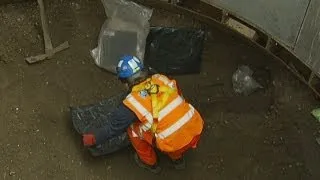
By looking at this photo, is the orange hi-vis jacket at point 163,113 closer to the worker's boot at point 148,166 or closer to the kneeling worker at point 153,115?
the kneeling worker at point 153,115

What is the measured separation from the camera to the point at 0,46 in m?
5.75

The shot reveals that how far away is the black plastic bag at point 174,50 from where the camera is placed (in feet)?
18.6

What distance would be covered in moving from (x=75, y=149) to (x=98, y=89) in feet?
2.17

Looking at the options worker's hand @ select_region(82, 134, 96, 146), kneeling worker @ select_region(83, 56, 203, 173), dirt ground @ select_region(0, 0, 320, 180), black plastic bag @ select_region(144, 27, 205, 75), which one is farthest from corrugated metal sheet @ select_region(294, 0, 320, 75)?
worker's hand @ select_region(82, 134, 96, 146)

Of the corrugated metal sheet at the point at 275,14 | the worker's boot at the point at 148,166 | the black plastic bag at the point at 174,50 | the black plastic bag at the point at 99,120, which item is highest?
the corrugated metal sheet at the point at 275,14

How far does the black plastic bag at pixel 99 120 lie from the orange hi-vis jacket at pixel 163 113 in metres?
0.51

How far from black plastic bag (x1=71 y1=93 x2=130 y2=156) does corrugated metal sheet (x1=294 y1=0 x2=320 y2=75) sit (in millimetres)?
1645

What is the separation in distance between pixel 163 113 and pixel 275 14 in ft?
4.90

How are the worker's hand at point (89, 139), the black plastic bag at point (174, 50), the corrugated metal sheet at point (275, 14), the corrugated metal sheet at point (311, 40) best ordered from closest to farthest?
the worker's hand at point (89, 139) < the corrugated metal sheet at point (311, 40) < the corrugated metal sheet at point (275, 14) < the black plastic bag at point (174, 50)

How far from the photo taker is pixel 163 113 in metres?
4.50

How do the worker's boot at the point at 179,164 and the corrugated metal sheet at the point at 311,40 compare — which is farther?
the worker's boot at the point at 179,164

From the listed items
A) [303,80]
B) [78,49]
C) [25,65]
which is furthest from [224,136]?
[25,65]

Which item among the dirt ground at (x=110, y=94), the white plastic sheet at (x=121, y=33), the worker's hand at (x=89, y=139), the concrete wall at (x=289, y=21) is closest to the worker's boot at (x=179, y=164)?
the dirt ground at (x=110, y=94)

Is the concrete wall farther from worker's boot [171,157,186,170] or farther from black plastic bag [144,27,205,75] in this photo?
worker's boot [171,157,186,170]
